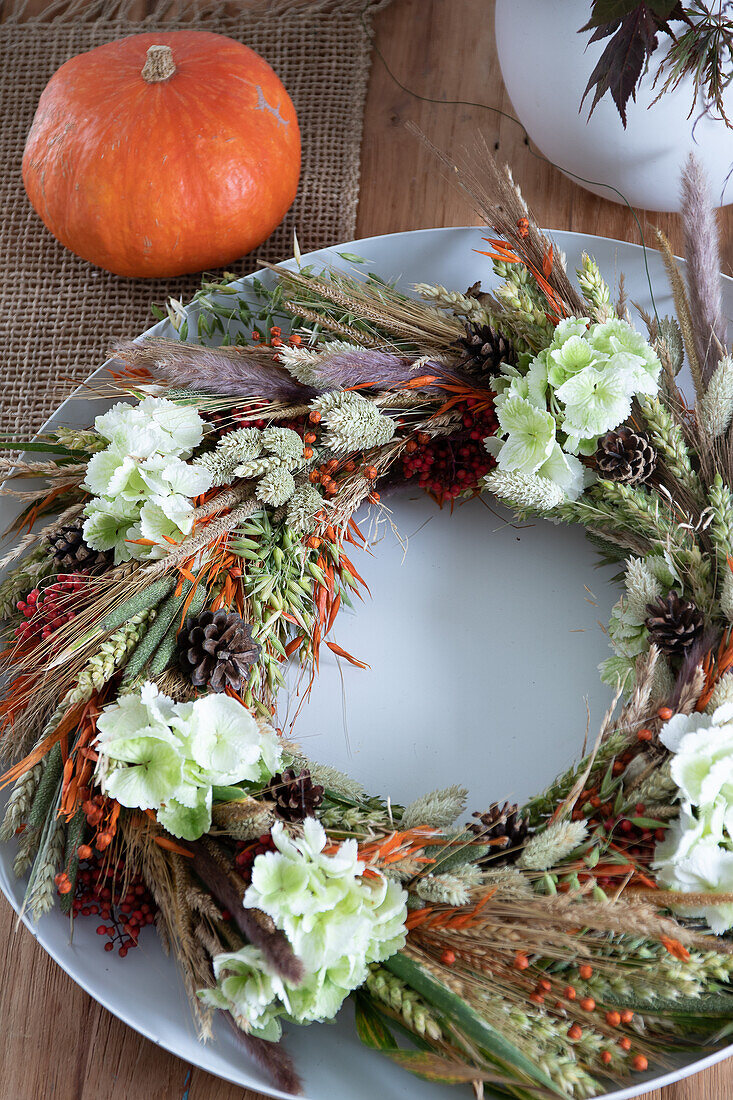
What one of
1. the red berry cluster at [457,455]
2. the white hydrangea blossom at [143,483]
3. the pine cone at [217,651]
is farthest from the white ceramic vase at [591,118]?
the pine cone at [217,651]

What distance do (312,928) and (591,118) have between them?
1.01m

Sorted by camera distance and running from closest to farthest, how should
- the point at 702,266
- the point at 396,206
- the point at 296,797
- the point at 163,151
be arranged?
the point at 296,797, the point at 702,266, the point at 163,151, the point at 396,206

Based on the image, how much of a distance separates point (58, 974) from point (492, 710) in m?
0.66

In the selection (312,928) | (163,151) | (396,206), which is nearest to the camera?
(312,928)

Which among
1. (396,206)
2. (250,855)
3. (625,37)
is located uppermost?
(625,37)

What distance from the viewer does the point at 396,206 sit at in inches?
58.2

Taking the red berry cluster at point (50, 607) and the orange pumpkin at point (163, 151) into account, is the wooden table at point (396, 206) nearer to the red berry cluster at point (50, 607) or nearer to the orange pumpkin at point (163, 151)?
the orange pumpkin at point (163, 151)

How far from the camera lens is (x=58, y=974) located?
3.77 ft

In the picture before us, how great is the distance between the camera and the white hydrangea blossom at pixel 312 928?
80cm

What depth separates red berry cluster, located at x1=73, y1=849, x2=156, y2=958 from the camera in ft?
3.10

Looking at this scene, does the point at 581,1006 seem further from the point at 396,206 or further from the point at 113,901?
the point at 396,206

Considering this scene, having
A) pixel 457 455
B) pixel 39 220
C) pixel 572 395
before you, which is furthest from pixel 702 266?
pixel 39 220

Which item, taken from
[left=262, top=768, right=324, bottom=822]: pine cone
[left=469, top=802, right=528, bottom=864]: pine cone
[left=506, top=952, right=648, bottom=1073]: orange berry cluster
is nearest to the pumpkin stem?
[left=262, top=768, right=324, bottom=822]: pine cone

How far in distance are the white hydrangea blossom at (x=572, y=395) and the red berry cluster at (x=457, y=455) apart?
0.07m
